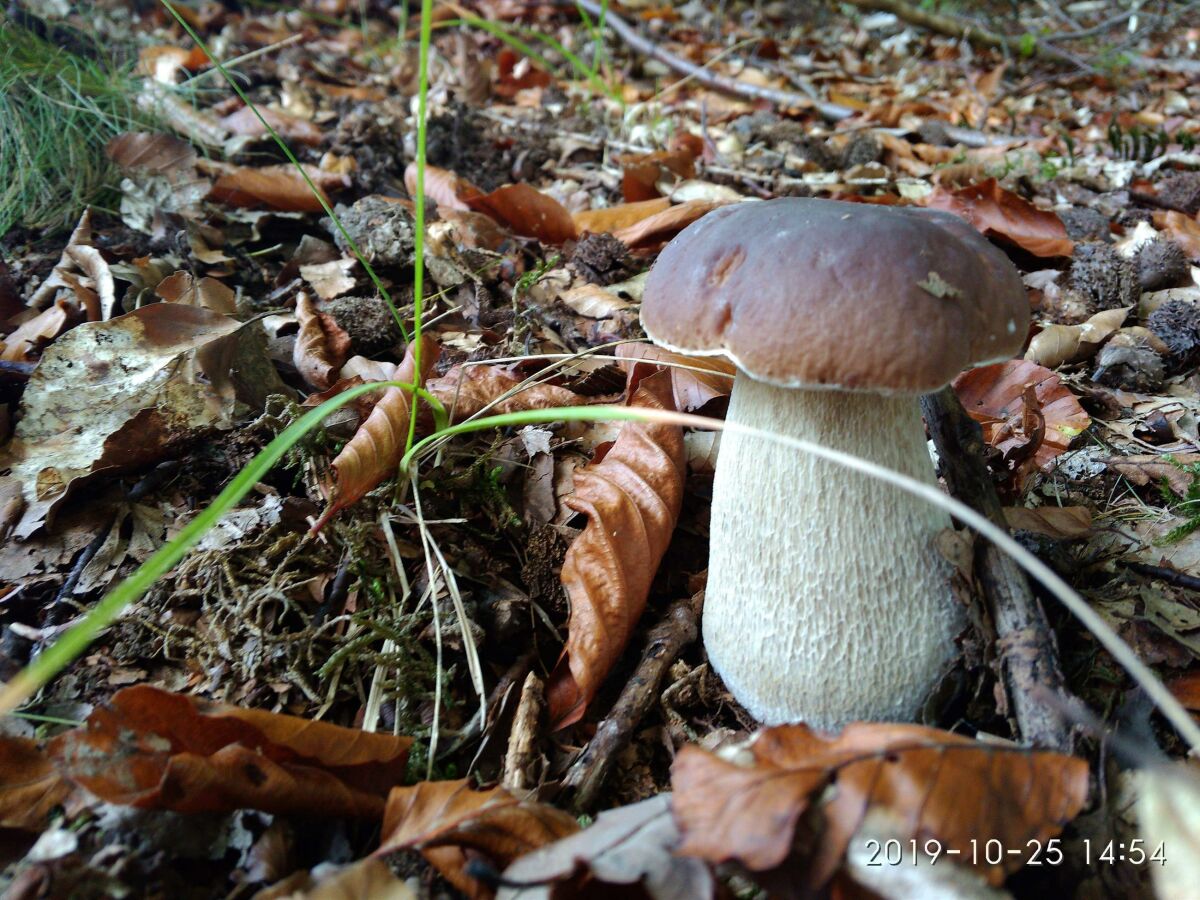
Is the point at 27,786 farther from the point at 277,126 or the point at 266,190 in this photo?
the point at 277,126

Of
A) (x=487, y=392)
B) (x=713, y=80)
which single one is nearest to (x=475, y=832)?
(x=487, y=392)

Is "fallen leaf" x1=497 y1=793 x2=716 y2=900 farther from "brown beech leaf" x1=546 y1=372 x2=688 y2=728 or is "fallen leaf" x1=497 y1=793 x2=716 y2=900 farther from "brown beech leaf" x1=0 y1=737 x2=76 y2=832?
"brown beech leaf" x1=0 y1=737 x2=76 y2=832

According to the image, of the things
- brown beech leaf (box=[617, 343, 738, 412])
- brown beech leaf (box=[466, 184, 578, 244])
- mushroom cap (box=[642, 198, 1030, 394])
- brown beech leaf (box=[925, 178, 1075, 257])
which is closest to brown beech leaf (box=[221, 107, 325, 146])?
brown beech leaf (box=[466, 184, 578, 244])

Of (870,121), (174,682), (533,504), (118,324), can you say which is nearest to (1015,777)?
(533,504)

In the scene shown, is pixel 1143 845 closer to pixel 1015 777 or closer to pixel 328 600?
pixel 1015 777

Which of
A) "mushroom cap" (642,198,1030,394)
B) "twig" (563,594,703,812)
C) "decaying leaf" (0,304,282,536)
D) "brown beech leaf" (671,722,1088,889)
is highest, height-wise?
"mushroom cap" (642,198,1030,394)
